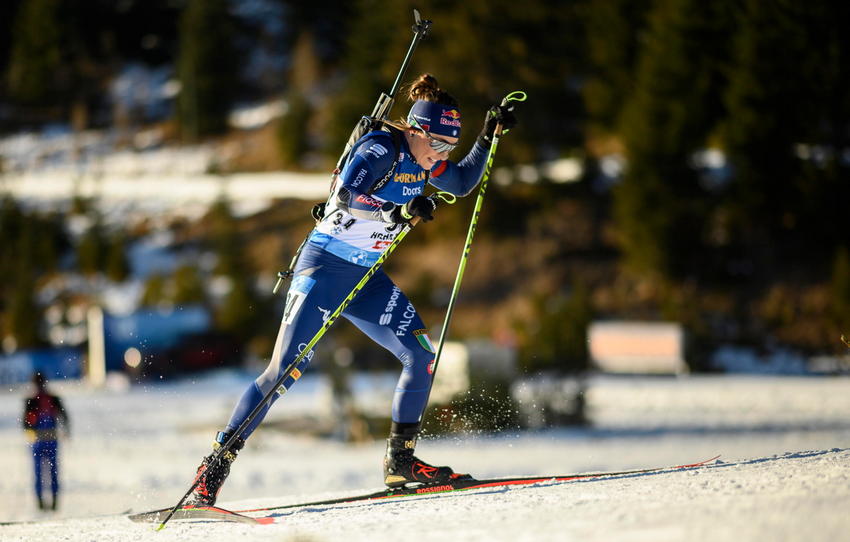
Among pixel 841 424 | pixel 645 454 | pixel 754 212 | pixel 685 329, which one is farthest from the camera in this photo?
pixel 754 212

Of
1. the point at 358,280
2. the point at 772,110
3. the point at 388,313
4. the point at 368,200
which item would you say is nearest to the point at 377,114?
the point at 368,200

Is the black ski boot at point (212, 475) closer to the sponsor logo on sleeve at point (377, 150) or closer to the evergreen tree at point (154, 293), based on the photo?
the sponsor logo on sleeve at point (377, 150)

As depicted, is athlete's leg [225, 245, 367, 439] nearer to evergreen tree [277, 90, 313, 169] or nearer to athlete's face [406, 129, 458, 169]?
athlete's face [406, 129, 458, 169]

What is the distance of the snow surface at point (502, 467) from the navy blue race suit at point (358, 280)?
Answer: 71cm

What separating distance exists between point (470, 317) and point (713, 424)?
1468 centimetres

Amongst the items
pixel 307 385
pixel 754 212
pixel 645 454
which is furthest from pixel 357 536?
pixel 754 212

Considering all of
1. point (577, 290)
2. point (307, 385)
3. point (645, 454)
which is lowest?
point (645, 454)

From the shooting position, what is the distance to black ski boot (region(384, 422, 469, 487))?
557 cm

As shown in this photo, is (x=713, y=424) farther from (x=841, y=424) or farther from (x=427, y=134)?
(x=427, y=134)

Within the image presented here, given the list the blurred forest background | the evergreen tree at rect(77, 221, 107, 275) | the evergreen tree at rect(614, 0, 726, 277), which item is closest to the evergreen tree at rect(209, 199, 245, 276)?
the blurred forest background

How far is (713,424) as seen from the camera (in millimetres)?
14539

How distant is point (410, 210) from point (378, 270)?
571 millimetres

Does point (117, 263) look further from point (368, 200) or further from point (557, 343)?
point (368, 200)

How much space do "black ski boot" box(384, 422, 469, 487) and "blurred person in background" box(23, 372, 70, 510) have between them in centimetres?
534
